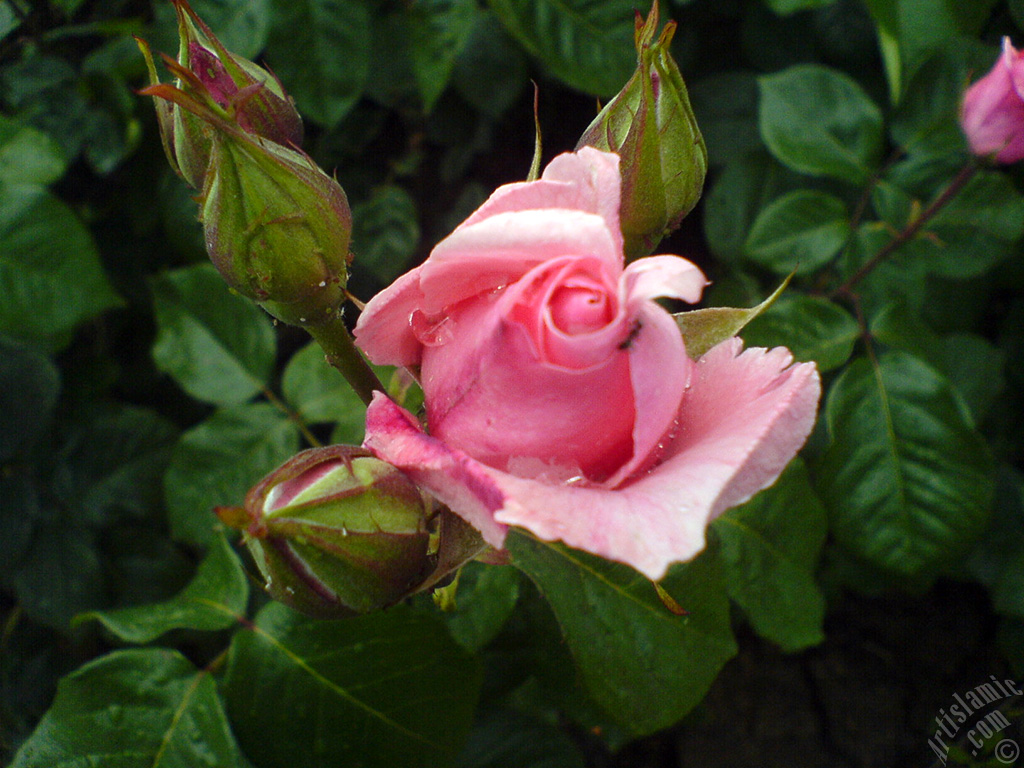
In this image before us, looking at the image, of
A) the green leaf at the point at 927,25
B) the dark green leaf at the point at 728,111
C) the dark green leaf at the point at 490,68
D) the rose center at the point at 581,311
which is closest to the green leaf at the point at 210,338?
the dark green leaf at the point at 490,68

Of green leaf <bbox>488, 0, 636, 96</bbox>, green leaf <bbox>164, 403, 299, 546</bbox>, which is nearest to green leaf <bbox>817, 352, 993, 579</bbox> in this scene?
green leaf <bbox>488, 0, 636, 96</bbox>

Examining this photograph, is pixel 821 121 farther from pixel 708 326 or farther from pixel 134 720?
pixel 134 720

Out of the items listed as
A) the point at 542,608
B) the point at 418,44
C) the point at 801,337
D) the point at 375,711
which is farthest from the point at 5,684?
the point at 801,337

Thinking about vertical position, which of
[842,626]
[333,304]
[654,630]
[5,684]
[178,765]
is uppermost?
[333,304]

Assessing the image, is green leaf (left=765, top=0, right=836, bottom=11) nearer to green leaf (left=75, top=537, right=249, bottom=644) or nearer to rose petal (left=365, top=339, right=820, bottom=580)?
rose petal (left=365, top=339, right=820, bottom=580)

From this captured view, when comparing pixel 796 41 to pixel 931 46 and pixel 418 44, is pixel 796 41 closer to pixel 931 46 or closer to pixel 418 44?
pixel 931 46

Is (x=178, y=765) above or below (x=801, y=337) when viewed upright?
below
